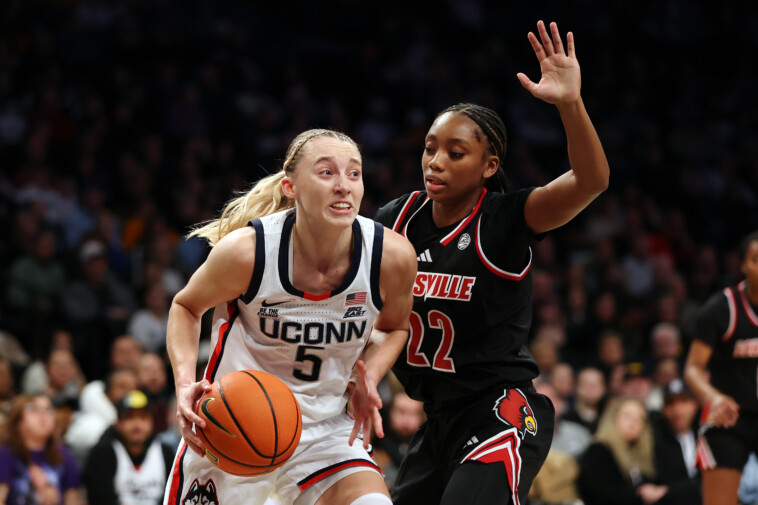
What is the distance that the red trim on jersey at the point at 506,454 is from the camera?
3885 mm

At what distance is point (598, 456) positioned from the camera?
292 inches

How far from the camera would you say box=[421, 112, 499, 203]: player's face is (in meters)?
4.18

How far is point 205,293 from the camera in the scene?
3662 mm

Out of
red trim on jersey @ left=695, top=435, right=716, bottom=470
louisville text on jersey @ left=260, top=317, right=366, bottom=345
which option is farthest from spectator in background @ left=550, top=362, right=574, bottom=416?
louisville text on jersey @ left=260, top=317, right=366, bottom=345

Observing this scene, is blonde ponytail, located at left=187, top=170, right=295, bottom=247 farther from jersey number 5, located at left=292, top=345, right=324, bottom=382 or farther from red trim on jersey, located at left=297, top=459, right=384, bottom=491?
red trim on jersey, located at left=297, top=459, right=384, bottom=491

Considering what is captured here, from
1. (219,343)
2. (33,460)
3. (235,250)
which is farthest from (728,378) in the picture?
(33,460)

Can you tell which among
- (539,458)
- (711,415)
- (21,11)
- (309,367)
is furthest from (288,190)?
(21,11)

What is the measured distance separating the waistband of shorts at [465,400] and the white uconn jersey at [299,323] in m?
0.56

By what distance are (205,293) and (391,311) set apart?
71 cm

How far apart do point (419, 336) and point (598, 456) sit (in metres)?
3.71

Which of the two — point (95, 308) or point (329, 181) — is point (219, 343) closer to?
point (329, 181)

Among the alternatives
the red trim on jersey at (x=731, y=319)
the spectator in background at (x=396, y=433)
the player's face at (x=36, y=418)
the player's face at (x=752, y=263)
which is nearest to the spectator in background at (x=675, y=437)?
the spectator in background at (x=396, y=433)

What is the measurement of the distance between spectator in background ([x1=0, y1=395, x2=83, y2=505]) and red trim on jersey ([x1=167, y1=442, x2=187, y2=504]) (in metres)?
3.34

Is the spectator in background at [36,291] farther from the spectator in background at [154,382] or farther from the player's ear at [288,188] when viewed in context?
the player's ear at [288,188]
